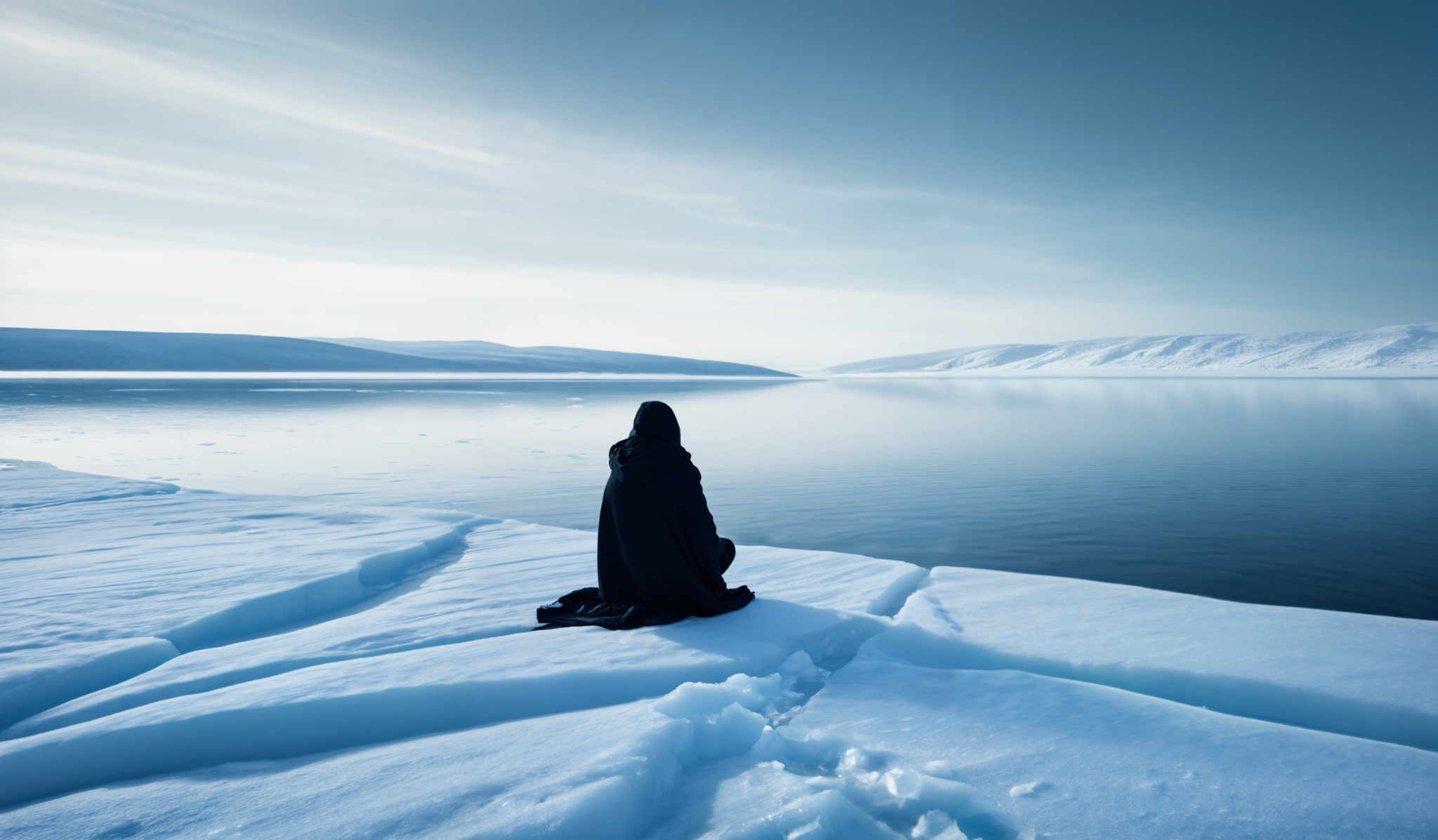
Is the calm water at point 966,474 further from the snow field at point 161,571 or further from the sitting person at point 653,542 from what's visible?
the sitting person at point 653,542

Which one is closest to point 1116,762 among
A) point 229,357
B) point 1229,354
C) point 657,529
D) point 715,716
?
point 715,716

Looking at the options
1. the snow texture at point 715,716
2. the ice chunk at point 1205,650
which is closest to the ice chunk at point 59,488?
the snow texture at point 715,716

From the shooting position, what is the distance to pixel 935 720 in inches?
112

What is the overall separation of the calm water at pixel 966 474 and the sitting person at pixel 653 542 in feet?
11.4

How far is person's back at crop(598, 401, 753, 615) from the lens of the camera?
377 centimetres

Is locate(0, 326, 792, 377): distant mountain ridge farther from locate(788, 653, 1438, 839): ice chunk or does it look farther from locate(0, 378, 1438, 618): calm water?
locate(788, 653, 1438, 839): ice chunk

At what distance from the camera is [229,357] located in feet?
284

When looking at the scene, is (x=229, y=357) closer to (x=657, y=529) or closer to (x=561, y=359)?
(x=561, y=359)

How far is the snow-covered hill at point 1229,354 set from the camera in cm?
8256

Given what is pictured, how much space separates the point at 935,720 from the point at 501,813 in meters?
1.65

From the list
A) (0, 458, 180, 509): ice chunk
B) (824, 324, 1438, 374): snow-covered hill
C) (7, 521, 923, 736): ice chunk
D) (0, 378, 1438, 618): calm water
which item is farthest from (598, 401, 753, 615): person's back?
(824, 324, 1438, 374): snow-covered hill

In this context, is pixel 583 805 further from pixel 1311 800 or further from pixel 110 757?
pixel 1311 800

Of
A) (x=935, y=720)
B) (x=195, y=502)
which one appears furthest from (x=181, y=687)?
(x=195, y=502)

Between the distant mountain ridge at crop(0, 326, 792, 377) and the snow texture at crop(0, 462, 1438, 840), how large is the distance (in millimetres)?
93703
